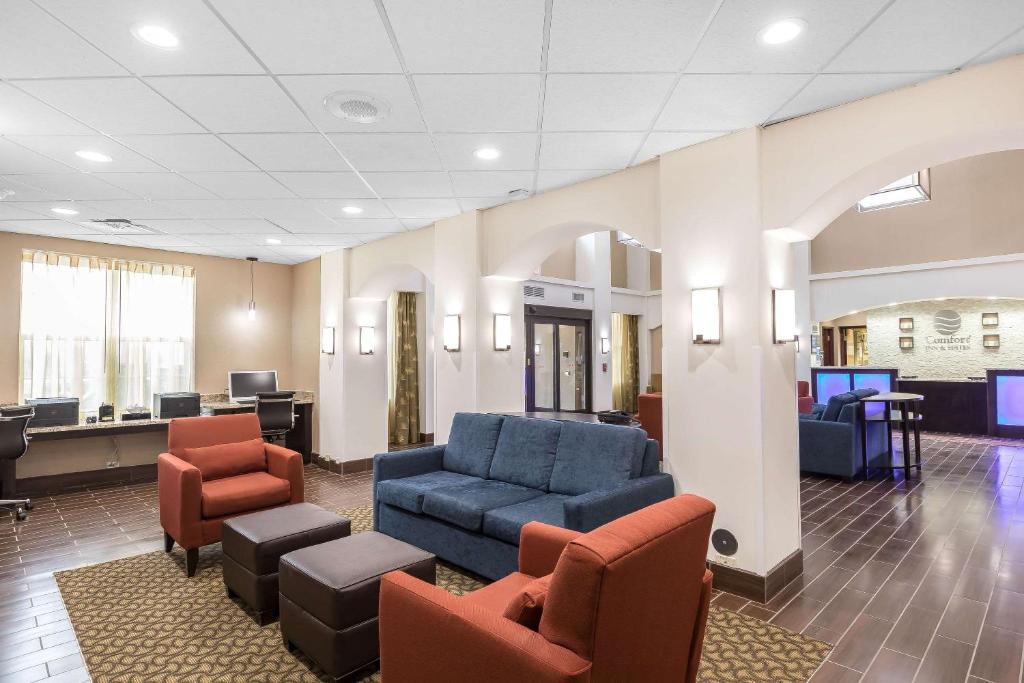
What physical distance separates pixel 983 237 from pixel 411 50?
35.4 ft

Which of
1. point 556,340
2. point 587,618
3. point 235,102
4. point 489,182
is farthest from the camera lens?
point 556,340

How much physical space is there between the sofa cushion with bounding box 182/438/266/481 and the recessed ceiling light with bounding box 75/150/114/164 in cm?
225

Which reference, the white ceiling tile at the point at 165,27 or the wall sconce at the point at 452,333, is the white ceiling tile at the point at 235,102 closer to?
the white ceiling tile at the point at 165,27

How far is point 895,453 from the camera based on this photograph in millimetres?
7641

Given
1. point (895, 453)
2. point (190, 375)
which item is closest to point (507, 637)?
point (190, 375)

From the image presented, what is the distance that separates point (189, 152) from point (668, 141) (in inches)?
132

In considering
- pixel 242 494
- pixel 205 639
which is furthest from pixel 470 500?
pixel 242 494

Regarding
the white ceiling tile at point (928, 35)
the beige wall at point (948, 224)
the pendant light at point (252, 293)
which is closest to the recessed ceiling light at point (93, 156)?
the pendant light at point (252, 293)

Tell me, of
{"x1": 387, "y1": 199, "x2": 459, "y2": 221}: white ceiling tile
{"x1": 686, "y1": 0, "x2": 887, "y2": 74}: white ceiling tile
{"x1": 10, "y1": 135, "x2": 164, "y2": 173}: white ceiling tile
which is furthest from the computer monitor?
{"x1": 686, "y1": 0, "x2": 887, "y2": 74}: white ceiling tile

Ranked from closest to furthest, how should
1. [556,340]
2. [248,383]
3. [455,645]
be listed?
[455,645] → [248,383] → [556,340]

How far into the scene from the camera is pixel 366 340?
719 cm

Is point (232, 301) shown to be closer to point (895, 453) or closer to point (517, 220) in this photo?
point (517, 220)

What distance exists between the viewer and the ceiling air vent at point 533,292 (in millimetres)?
9469

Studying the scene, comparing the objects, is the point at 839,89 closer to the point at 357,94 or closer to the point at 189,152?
the point at 357,94
